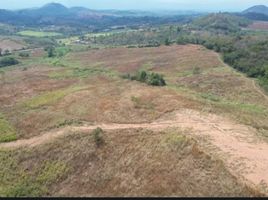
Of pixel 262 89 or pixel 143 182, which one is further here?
pixel 262 89

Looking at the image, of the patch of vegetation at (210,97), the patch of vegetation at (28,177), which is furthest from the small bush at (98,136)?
the patch of vegetation at (210,97)

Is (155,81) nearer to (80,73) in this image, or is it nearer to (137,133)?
(80,73)

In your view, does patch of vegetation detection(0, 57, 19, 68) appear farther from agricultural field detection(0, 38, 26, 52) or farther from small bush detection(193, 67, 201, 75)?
small bush detection(193, 67, 201, 75)

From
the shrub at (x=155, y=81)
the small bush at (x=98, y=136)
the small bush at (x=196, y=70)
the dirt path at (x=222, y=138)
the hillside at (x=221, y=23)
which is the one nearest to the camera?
the dirt path at (x=222, y=138)

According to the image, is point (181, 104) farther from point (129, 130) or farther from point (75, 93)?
point (75, 93)

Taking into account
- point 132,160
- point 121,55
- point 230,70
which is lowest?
point 121,55

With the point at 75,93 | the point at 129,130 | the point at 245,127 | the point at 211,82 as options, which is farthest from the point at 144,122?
the point at 211,82

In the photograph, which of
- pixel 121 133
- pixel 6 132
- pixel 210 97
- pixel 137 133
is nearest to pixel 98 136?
pixel 121 133

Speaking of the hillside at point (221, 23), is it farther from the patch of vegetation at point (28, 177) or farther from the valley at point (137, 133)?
the patch of vegetation at point (28, 177)
